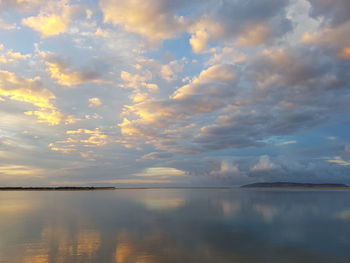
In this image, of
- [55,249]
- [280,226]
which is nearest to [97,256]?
[55,249]

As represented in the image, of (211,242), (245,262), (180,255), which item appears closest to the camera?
(245,262)

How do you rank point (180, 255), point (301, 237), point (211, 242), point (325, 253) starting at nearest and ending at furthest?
point (180, 255)
point (325, 253)
point (211, 242)
point (301, 237)

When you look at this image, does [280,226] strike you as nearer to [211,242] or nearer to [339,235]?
[339,235]

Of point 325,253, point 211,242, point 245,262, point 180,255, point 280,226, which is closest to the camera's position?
point 245,262

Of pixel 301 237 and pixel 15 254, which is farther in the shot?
pixel 301 237

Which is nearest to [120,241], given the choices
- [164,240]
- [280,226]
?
[164,240]

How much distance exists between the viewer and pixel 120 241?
96.3 feet

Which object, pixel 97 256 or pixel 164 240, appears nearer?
pixel 97 256

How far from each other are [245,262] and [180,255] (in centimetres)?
493

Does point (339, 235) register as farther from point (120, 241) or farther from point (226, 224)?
point (120, 241)

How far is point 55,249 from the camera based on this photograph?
85.5 feet

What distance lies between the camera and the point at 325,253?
84.9 feet

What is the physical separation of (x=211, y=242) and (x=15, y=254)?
16.3m

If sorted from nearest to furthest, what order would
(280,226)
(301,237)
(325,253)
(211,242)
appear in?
(325,253)
(211,242)
(301,237)
(280,226)
